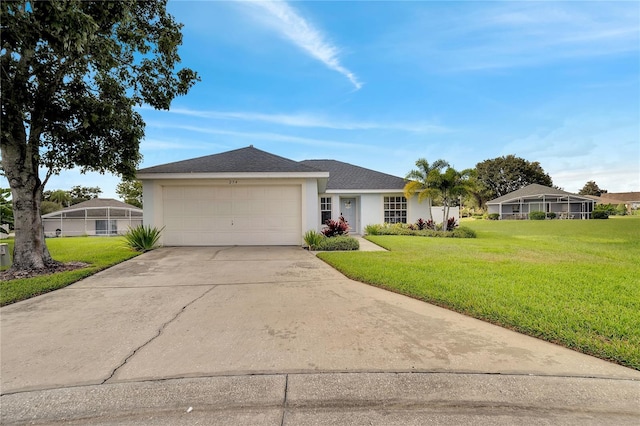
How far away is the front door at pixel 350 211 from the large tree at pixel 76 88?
11.5m

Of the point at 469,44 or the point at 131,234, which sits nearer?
the point at 131,234

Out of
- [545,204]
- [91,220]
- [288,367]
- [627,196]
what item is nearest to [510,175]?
[545,204]

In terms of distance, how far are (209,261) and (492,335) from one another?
7.15m

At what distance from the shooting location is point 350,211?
18.6 metres

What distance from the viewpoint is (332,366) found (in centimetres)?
281

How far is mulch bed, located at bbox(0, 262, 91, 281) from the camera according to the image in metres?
6.72

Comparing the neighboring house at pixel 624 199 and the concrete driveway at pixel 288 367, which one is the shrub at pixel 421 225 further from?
the neighboring house at pixel 624 199

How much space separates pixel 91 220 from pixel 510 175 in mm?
64309

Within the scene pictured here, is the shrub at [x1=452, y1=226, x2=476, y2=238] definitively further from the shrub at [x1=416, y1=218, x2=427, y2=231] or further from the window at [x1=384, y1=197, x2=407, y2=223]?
the window at [x1=384, y1=197, x2=407, y2=223]

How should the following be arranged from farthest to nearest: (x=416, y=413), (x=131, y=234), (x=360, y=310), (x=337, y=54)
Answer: (x=337, y=54) < (x=131, y=234) < (x=360, y=310) < (x=416, y=413)

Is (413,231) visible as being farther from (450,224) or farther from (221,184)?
(221,184)

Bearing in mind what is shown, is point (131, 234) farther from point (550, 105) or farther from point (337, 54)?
point (550, 105)

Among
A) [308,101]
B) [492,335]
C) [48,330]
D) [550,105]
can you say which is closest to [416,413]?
[492,335]

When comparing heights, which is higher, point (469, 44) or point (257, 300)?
point (469, 44)
